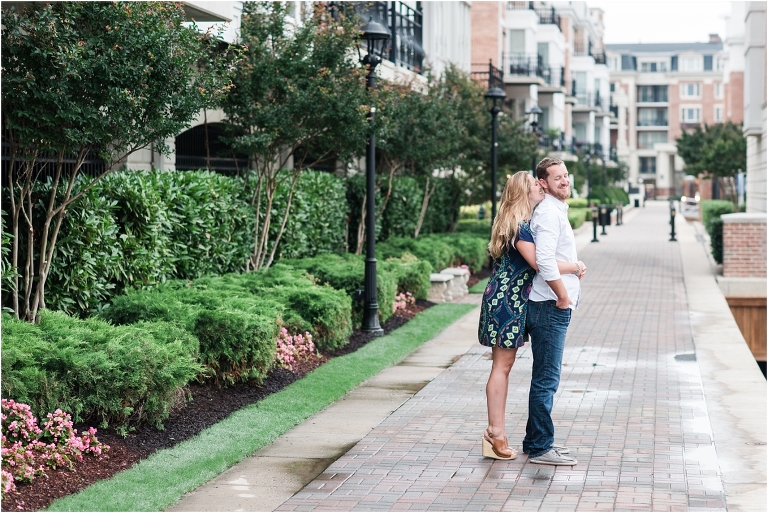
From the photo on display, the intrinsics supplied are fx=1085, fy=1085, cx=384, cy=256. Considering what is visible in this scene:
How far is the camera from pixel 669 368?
37.6 feet

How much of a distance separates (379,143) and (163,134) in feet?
23.4

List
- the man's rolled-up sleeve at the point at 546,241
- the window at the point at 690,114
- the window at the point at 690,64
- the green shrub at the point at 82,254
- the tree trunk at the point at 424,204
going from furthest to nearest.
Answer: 1. the window at the point at 690,64
2. the window at the point at 690,114
3. the tree trunk at the point at 424,204
4. the green shrub at the point at 82,254
5. the man's rolled-up sleeve at the point at 546,241

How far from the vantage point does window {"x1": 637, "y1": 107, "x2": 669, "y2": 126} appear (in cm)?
11744

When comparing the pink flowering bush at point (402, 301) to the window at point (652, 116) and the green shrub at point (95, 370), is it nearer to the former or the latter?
the green shrub at point (95, 370)

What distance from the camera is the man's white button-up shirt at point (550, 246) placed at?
6.95 meters

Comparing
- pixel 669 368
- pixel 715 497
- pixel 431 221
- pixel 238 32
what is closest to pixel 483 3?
pixel 431 221

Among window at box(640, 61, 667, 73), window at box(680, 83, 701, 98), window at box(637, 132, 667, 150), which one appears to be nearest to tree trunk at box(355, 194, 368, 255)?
window at box(637, 132, 667, 150)

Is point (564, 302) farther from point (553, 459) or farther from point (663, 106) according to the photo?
point (663, 106)

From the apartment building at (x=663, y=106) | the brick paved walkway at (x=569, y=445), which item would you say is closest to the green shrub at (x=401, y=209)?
the brick paved walkway at (x=569, y=445)

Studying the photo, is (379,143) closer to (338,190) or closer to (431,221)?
(338,190)

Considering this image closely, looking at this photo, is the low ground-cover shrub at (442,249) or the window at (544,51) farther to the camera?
the window at (544,51)

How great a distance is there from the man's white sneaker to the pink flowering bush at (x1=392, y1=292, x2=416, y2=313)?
26.2 feet

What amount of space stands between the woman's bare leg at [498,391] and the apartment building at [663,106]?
10931 centimetres

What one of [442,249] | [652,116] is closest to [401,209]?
[442,249]
